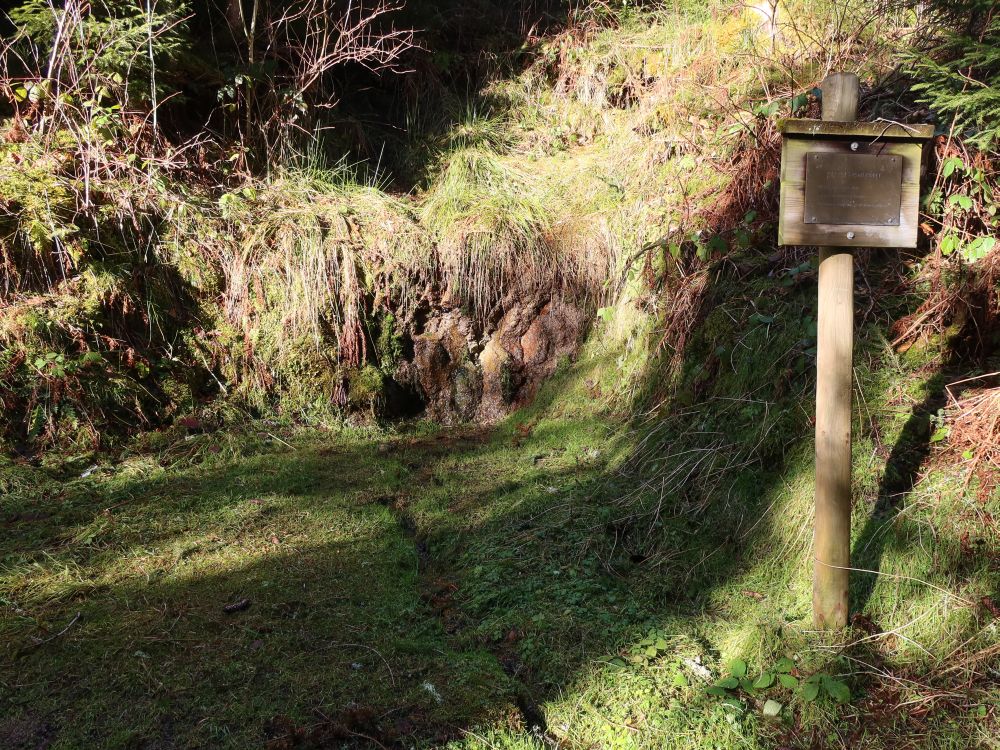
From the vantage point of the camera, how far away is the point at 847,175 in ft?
8.66

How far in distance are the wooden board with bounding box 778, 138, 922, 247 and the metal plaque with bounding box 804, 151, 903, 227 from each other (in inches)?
0.7

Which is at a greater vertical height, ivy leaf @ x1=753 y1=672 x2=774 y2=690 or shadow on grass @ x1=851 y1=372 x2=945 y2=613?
shadow on grass @ x1=851 y1=372 x2=945 y2=613

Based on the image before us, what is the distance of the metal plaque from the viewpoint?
2.63m

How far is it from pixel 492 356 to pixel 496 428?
71cm

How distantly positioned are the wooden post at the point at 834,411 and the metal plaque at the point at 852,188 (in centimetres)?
15

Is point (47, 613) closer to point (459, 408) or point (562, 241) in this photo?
point (459, 408)

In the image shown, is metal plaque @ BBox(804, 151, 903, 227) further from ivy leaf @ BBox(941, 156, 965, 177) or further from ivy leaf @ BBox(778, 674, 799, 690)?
ivy leaf @ BBox(778, 674, 799, 690)

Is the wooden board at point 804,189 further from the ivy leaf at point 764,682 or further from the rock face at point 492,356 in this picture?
the rock face at point 492,356

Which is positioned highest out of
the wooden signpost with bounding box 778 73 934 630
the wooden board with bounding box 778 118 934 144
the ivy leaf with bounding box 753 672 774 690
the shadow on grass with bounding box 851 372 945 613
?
the wooden board with bounding box 778 118 934 144

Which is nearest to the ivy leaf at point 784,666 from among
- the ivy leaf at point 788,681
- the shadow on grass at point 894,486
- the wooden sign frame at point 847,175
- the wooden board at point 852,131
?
the ivy leaf at point 788,681

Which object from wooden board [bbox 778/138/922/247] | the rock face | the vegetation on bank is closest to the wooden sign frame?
wooden board [bbox 778/138/922/247]

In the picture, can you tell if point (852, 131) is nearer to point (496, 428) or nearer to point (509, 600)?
point (509, 600)

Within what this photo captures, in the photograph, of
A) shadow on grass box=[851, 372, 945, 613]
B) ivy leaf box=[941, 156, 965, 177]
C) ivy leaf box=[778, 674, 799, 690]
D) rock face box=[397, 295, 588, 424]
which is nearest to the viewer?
ivy leaf box=[778, 674, 799, 690]

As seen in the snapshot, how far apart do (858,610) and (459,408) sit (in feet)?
12.7
